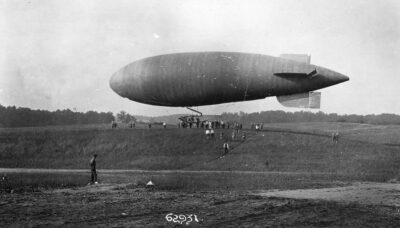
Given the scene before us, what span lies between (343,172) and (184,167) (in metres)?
9.98

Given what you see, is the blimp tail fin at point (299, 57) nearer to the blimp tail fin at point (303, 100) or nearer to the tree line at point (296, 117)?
the blimp tail fin at point (303, 100)

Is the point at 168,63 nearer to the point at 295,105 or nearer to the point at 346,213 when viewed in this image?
the point at 295,105

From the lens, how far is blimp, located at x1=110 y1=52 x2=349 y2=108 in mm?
29594

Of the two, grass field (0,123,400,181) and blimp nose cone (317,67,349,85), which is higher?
blimp nose cone (317,67,349,85)

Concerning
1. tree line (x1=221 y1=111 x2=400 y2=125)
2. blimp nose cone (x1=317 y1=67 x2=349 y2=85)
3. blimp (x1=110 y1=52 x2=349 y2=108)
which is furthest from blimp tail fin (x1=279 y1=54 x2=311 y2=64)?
tree line (x1=221 y1=111 x2=400 y2=125)

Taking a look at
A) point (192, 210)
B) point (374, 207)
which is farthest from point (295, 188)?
point (192, 210)

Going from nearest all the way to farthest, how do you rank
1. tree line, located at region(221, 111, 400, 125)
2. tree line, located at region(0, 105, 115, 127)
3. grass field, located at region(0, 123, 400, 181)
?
grass field, located at region(0, 123, 400, 181), tree line, located at region(0, 105, 115, 127), tree line, located at region(221, 111, 400, 125)

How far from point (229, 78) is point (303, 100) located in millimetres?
5457

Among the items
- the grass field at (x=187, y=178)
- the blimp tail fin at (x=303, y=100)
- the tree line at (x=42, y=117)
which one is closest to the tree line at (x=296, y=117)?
the tree line at (x=42, y=117)

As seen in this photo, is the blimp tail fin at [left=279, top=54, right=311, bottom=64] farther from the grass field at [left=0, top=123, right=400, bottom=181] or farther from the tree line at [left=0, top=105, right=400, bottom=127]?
the tree line at [left=0, top=105, right=400, bottom=127]

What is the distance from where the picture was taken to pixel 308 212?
10.3 meters

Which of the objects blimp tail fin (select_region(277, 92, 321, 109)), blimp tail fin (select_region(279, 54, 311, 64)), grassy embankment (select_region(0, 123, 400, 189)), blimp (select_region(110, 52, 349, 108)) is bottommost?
grassy embankment (select_region(0, 123, 400, 189))

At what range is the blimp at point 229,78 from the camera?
2959cm

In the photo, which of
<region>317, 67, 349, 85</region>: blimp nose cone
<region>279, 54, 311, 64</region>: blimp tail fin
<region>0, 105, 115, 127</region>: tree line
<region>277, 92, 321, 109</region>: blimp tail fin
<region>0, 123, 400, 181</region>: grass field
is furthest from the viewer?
<region>0, 105, 115, 127</region>: tree line
